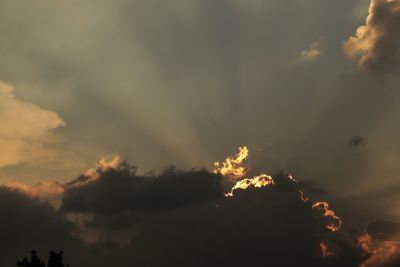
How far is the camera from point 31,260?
135 meters

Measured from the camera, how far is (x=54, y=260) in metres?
136

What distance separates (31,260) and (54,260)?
4097mm
